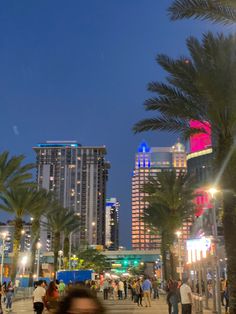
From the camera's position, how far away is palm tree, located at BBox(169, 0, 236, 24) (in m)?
11.2

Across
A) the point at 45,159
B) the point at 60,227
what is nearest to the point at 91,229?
the point at 45,159

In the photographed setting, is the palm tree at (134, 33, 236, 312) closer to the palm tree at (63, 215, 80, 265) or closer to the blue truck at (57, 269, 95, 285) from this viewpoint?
the blue truck at (57, 269, 95, 285)

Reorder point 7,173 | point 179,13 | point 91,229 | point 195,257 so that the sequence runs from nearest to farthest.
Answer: point 179,13 < point 195,257 < point 7,173 < point 91,229

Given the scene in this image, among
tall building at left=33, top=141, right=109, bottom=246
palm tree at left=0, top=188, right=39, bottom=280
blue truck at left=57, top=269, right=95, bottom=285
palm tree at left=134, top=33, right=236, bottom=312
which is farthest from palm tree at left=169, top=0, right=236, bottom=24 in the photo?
tall building at left=33, top=141, right=109, bottom=246

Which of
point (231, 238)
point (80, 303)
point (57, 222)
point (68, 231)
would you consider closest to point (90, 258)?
point (68, 231)

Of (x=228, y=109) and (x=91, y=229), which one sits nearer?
(x=228, y=109)

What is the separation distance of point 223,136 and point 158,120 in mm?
3474

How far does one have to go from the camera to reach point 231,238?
50.0ft

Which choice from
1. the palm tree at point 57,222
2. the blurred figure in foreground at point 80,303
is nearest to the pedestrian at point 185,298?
the blurred figure in foreground at point 80,303

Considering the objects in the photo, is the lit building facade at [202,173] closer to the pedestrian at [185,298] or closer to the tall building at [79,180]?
the pedestrian at [185,298]

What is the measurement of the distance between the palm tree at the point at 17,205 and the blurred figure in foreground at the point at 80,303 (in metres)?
36.0

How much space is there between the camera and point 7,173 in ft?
105

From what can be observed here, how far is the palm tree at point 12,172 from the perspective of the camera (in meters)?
31.7

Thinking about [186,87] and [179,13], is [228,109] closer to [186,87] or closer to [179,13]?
[186,87]
